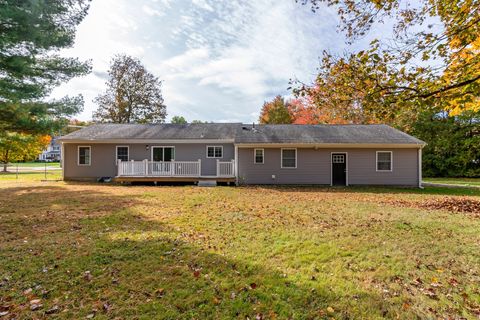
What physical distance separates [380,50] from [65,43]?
1166 cm

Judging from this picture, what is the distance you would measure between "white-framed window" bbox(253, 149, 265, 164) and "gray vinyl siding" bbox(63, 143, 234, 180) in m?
1.56

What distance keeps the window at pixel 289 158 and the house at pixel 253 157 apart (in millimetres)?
58

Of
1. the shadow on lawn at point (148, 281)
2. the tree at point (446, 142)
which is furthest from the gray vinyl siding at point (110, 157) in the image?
the tree at point (446, 142)

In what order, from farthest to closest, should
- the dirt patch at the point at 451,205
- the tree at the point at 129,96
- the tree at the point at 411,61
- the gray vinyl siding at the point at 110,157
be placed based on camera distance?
the tree at the point at 129,96, the gray vinyl siding at the point at 110,157, the dirt patch at the point at 451,205, the tree at the point at 411,61

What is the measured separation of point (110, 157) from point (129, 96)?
15.6 m

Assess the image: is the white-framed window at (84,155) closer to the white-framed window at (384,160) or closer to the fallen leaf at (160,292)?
the fallen leaf at (160,292)

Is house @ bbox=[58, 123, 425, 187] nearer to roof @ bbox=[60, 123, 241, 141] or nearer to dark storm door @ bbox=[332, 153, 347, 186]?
dark storm door @ bbox=[332, 153, 347, 186]

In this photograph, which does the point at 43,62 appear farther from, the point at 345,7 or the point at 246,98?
the point at 246,98

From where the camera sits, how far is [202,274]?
3.76 m

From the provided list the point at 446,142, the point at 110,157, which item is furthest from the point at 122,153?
the point at 446,142

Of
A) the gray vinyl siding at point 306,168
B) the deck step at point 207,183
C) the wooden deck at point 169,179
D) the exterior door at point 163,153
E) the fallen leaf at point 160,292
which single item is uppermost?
the exterior door at point 163,153

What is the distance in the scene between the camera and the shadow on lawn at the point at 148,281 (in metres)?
2.98

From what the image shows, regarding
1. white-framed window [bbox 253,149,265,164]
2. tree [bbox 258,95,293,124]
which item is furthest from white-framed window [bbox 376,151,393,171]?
tree [bbox 258,95,293,124]

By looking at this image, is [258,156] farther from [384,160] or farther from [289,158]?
[384,160]
